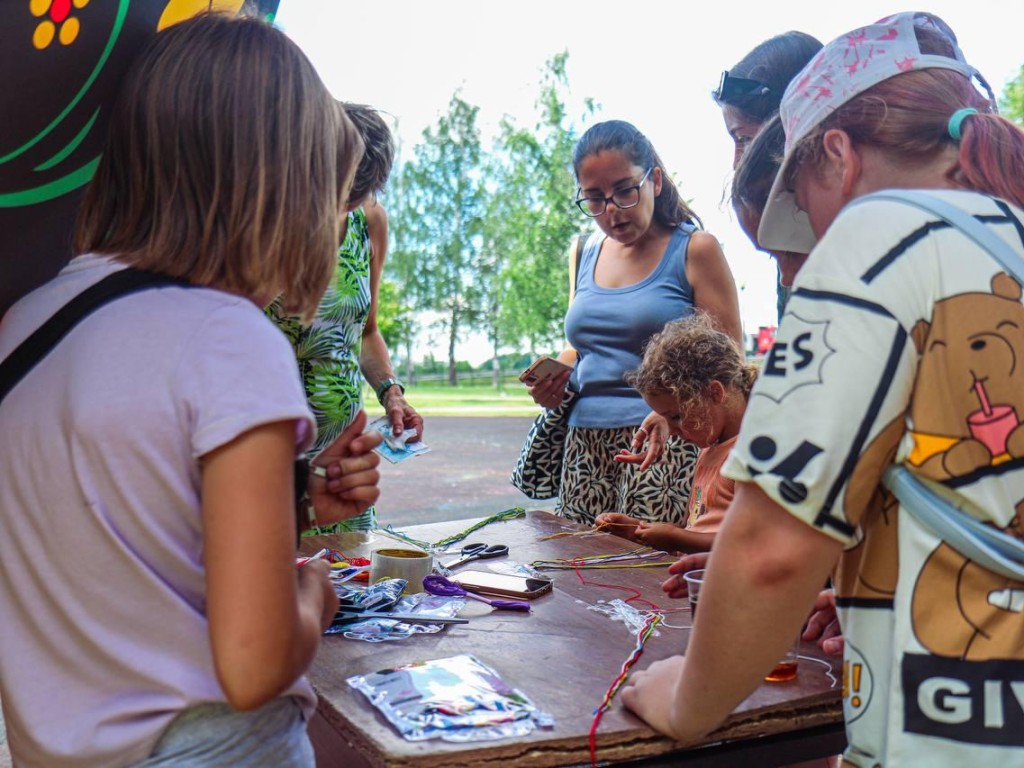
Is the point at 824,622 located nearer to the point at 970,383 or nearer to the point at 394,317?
the point at 970,383

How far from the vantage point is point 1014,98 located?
1894 centimetres

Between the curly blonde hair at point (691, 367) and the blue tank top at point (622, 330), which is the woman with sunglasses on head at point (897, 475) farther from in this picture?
the blue tank top at point (622, 330)

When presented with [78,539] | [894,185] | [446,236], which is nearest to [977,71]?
[894,185]

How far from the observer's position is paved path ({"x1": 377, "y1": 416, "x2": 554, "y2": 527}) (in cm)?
841

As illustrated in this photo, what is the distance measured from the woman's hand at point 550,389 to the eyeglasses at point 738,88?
100 cm

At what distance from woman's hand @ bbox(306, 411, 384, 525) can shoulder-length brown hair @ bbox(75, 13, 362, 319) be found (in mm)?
304

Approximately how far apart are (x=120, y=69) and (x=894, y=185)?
109cm

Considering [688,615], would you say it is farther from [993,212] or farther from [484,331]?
[484,331]

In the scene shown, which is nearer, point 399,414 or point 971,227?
point 971,227

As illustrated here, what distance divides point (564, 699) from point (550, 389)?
5.87 feet

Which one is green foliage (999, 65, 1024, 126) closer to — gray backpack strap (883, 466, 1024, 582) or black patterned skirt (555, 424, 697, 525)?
black patterned skirt (555, 424, 697, 525)

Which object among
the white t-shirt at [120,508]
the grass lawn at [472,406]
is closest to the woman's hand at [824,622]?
the white t-shirt at [120,508]

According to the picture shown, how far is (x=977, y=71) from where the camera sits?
4.25 ft

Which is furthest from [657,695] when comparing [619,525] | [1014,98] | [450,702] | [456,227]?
[456,227]
